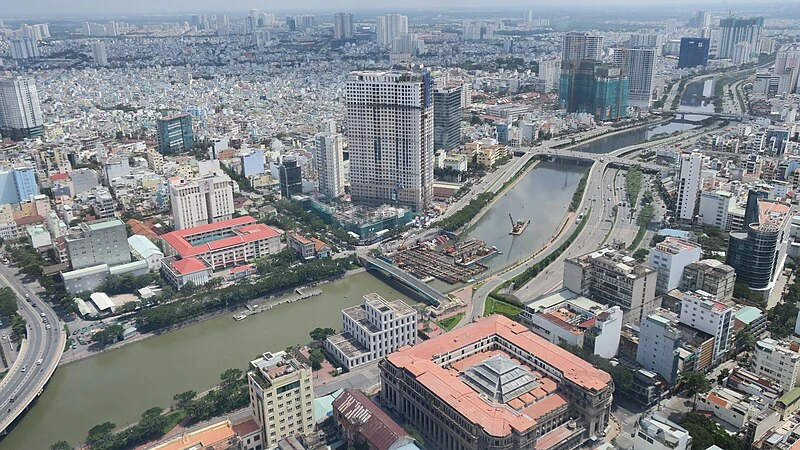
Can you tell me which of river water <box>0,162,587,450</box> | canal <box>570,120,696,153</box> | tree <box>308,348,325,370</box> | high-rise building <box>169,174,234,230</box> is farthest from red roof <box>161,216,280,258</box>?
canal <box>570,120,696,153</box>

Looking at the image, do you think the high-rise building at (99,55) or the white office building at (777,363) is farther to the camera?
the high-rise building at (99,55)

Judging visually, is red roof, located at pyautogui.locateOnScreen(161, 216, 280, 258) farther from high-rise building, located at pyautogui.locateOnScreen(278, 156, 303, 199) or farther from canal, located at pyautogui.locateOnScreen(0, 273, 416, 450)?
high-rise building, located at pyautogui.locateOnScreen(278, 156, 303, 199)

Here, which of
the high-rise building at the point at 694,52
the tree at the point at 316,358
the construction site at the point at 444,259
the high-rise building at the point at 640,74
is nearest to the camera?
the tree at the point at 316,358

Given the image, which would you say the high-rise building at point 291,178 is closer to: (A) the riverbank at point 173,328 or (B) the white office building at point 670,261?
(A) the riverbank at point 173,328

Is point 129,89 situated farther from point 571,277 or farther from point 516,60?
point 571,277

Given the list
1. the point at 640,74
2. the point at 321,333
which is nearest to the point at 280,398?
the point at 321,333

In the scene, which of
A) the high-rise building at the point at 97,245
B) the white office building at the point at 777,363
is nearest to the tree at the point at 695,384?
the white office building at the point at 777,363

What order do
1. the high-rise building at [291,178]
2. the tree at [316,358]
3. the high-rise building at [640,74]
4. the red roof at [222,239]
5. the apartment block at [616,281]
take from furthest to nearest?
the high-rise building at [640,74] → the high-rise building at [291,178] → the red roof at [222,239] → the apartment block at [616,281] → the tree at [316,358]

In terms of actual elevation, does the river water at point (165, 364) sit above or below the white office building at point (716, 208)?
below

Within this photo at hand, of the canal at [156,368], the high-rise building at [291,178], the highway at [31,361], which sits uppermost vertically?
the high-rise building at [291,178]
